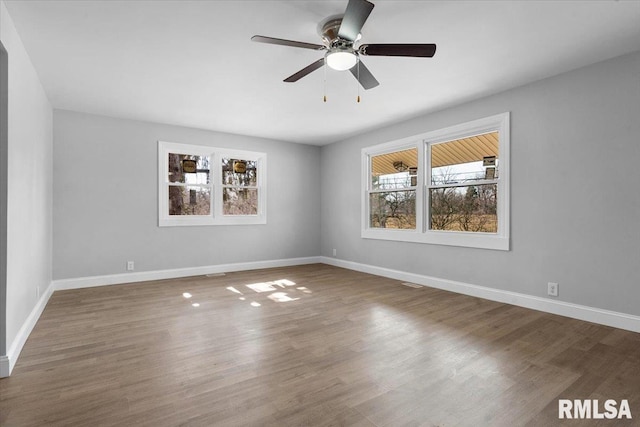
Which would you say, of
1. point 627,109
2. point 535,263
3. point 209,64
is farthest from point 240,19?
point 535,263

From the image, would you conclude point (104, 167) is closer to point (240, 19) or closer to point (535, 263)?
point (240, 19)

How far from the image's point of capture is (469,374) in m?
2.19

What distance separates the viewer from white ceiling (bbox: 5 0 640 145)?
7.84 ft

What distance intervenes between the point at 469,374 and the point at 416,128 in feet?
12.2

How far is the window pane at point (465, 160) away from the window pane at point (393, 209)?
56 cm

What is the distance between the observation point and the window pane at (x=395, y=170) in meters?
5.16

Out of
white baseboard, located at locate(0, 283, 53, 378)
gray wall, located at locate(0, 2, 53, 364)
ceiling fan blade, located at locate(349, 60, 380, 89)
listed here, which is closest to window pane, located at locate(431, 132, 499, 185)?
ceiling fan blade, located at locate(349, 60, 380, 89)

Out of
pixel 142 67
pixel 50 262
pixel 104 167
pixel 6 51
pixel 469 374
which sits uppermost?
pixel 142 67

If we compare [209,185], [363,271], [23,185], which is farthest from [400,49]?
[209,185]

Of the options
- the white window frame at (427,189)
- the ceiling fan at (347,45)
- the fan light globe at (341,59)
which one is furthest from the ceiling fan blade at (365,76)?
the white window frame at (427,189)

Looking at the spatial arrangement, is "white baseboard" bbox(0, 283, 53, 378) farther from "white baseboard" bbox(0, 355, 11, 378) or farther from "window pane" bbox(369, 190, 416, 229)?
"window pane" bbox(369, 190, 416, 229)

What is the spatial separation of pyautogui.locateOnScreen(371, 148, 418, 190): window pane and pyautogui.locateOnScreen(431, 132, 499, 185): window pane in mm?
351

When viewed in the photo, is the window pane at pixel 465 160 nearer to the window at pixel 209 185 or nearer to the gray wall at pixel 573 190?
the gray wall at pixel 573 190

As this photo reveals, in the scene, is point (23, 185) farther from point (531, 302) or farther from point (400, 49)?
point (531, 302)
